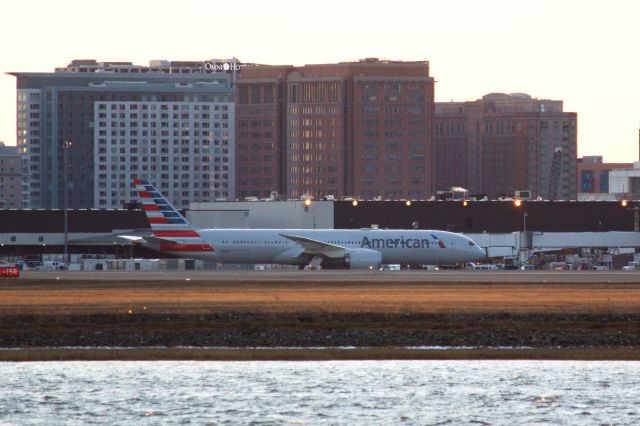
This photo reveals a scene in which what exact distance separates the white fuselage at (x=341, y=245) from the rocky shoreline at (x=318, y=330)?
58.0 meters

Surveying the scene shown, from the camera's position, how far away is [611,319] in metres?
62.4

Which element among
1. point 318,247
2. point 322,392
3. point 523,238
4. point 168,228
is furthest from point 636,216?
point 322,392

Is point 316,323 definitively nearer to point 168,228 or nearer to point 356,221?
point 168,228

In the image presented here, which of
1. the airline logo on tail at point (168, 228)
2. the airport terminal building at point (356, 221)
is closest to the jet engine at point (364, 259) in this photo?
the airline logo on tail at point (168, 228)

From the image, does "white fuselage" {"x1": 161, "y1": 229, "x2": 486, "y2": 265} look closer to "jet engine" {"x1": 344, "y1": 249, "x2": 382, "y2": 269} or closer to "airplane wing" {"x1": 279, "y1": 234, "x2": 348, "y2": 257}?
"airplane wing" {"x1": 279, "y1": 234, "x2": 348, "y2": 257}

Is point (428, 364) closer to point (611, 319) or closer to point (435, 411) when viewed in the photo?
point (435, 411)

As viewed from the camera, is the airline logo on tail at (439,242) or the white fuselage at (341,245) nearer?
the white fuselage at (341,245)

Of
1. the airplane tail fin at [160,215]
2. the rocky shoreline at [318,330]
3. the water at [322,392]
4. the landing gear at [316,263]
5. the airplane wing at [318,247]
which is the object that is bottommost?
the water at [322,392]

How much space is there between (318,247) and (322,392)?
3112 inches

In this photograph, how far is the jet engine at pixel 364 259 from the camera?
387ft

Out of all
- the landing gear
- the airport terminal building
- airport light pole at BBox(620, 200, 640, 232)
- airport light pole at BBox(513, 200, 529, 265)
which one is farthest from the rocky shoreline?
airport light pole at BBox(620, 200, 640, 232)

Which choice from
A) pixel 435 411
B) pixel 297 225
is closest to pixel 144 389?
pixel 435 411

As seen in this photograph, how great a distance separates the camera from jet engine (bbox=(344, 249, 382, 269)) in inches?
4646

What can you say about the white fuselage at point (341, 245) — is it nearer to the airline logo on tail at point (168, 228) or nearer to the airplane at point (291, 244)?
the airplane at point (291, 244)
